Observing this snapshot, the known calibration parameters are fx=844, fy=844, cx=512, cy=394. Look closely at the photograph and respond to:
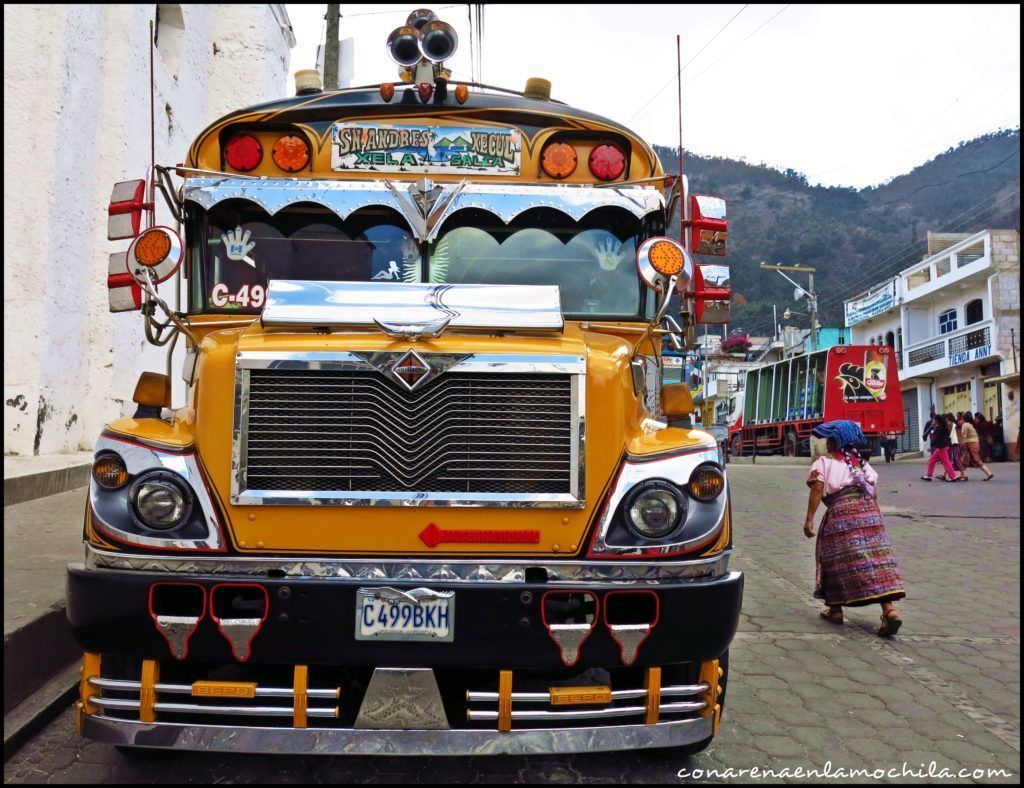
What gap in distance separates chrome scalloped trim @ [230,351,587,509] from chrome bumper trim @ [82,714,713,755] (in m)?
0.73

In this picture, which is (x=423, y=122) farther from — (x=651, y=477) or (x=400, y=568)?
(x=400, y=568)

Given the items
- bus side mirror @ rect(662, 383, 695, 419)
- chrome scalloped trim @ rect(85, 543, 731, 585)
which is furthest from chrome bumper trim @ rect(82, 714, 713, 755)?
bus side mirror @ rect(662, 383, 695, 419)

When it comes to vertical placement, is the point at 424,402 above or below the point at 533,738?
above

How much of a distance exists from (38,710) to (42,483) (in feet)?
16.2

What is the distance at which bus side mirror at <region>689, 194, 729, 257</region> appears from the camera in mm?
4008

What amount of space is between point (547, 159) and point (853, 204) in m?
124

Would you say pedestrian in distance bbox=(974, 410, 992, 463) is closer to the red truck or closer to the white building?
the white building

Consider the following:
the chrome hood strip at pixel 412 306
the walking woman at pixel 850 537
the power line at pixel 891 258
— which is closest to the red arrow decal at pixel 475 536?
the chrome hood strip at pixel 412 306

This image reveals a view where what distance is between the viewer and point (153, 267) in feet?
11.3

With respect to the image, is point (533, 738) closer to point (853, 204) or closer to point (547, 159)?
point (547, 159)

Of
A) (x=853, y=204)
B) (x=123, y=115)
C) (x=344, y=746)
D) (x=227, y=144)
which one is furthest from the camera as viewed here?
(x=853, y=204)

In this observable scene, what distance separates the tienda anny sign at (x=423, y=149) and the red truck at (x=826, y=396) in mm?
18572

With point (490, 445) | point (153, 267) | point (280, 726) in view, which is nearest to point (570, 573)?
point (490, 445)

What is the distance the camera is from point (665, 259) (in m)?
3.43
